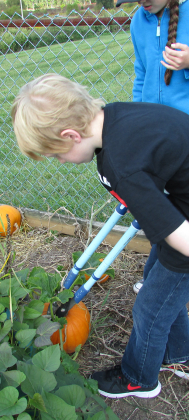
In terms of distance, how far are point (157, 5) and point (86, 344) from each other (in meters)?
1.76

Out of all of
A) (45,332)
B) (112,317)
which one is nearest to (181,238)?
(45,332)

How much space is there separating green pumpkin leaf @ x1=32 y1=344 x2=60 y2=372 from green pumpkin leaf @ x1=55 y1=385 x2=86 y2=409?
8 cm

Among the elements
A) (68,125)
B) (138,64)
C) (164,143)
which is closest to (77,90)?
(68,125)

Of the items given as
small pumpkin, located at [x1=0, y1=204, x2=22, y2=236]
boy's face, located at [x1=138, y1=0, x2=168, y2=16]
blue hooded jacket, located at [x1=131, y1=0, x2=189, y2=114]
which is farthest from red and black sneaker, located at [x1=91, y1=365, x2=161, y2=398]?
boy's face, located at [x1=138, y1=0, x2=168, y2=16]

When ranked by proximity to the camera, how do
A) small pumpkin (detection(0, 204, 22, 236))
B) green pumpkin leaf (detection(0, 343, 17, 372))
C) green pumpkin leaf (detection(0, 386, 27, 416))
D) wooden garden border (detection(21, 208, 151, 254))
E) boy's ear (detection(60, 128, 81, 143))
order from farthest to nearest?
small pumpkin (detection(0, 204, 22, 236))
wooden garden border (detection(21, 208, 151, 254))
boy's ear (detection(60, 128, 81, 143))
green pumpkin leaf (detection(0, 343, 17, 372))
green pumpkin leaf (detection(0, 386, 27, 416))

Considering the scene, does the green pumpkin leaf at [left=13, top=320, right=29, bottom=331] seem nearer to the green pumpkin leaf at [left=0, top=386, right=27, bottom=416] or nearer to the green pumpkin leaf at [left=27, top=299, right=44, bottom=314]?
the green pumpkin leaf at [left=27, top=299, right=44, bottom=314]

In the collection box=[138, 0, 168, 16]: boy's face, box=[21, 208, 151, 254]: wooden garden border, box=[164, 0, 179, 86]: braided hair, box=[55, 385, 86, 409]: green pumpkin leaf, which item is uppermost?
box=[138, 0, 168, 16]: boy's face

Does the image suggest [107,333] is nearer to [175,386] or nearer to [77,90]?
[175,386]

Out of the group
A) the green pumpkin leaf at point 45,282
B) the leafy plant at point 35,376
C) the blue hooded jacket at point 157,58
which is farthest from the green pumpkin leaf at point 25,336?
the blue hooded jacket at point 157,58

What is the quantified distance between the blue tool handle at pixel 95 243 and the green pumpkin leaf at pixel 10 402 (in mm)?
743

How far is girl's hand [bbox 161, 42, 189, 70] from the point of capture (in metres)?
1.45

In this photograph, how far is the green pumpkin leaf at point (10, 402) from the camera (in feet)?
2.77

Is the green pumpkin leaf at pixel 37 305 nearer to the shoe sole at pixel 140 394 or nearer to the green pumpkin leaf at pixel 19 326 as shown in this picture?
the green pumpkin leaf at pixel 19 326

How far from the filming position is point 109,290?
2.21m
